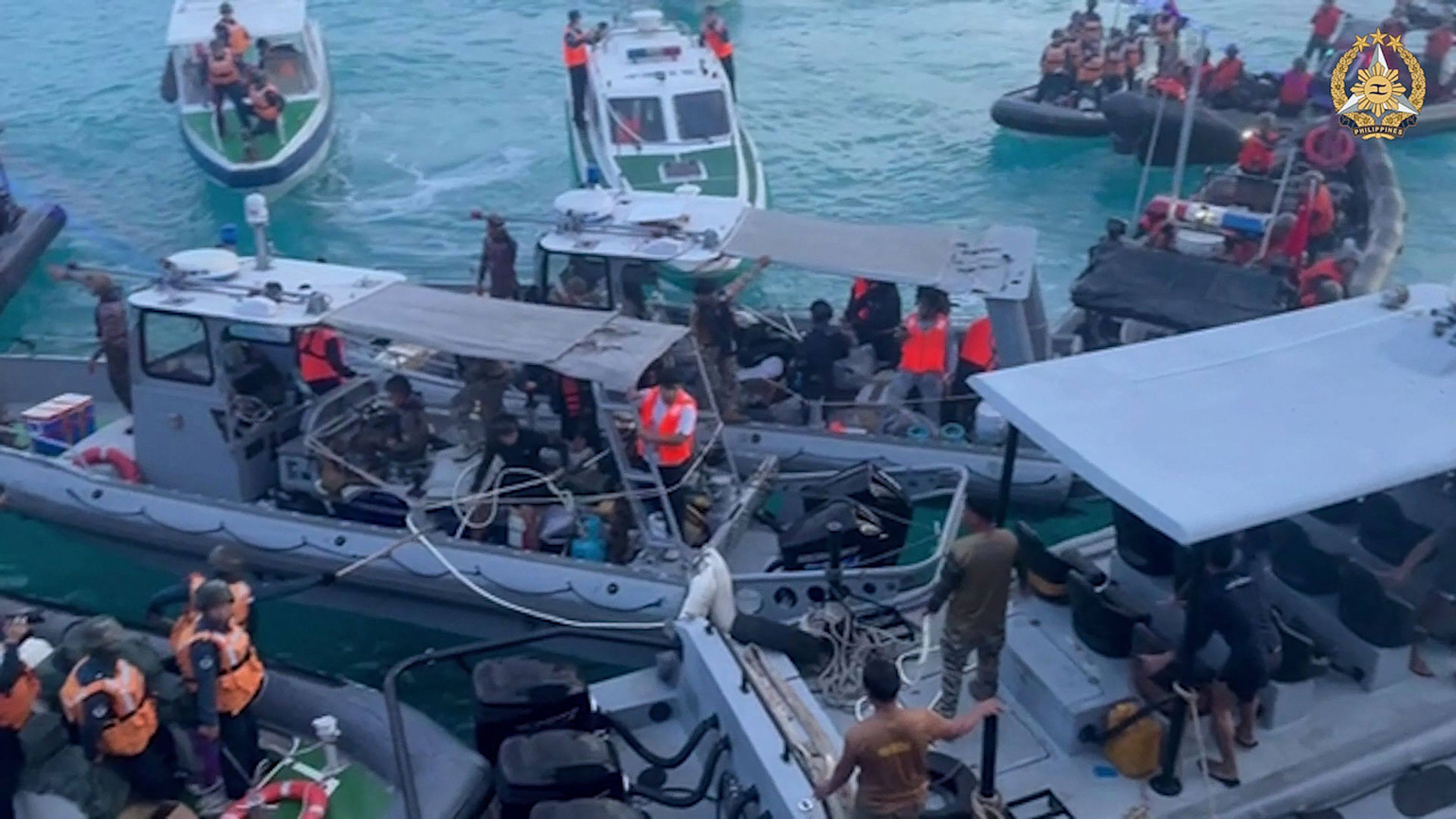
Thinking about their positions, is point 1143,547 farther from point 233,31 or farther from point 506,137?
point 506,137

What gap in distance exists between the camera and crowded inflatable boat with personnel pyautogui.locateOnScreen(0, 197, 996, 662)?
959 centimetres

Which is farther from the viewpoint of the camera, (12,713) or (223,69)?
(223,69)

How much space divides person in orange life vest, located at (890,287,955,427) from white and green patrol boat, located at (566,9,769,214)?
531 cm

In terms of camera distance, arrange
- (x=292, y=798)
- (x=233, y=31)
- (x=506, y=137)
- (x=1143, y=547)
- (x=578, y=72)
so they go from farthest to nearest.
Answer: (x=506, y=137) < (x=233, y=31) < (x=578, y=72) < (x=292, y=798) < (x=1143, y=547)

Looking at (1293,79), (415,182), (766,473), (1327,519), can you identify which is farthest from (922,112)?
(1327,519)

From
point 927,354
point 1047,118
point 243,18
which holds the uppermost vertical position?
point 243,18

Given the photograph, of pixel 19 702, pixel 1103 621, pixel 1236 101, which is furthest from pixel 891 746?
pixel 1236 101

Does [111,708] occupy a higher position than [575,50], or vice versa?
[575,50]

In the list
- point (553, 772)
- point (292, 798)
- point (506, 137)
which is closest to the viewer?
point (553, 772)

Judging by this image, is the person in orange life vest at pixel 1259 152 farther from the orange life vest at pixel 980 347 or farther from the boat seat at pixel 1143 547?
the boat seat at pixel 1143 547

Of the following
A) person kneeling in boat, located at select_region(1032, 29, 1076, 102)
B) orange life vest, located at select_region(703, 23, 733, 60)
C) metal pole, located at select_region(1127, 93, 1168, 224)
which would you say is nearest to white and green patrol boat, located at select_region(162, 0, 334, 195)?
orange life vest, located at select_region(703, 23, 733, 60)

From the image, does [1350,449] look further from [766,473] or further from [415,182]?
[415,182]

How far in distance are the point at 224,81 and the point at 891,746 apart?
17293 mm

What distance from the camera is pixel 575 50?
19156 mm
